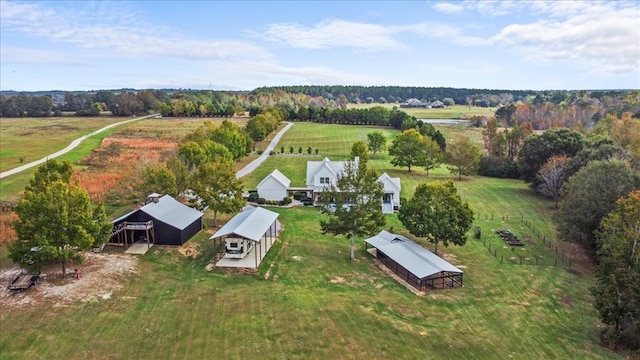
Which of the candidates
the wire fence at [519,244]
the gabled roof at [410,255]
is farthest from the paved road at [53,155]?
the wire fence at [519,244]

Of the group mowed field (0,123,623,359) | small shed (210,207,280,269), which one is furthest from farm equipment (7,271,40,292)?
small shed (210,207,280,269)

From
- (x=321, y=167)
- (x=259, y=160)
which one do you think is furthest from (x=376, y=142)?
(x=321, y=167)

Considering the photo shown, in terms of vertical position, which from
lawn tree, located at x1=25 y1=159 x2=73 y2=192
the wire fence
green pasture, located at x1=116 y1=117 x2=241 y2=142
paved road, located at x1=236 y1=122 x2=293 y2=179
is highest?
lawn tree, located at x1=25 y1=159 x2=73 y2=192

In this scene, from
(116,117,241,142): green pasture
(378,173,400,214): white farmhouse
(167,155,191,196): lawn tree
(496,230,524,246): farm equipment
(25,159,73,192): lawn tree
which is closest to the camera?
(25,159,73,192): lawn tree

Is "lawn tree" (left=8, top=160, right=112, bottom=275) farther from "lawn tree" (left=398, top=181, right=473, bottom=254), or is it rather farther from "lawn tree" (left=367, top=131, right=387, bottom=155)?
"lawn tree" (left=367, top=131, right=387, bottom=155)

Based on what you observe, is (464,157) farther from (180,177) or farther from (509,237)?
(180,177)

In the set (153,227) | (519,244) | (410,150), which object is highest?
(410,150)

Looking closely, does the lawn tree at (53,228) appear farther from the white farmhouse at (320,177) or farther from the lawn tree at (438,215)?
the white farmhouse at (320,177)

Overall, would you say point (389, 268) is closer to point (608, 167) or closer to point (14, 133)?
point (608, 167)
